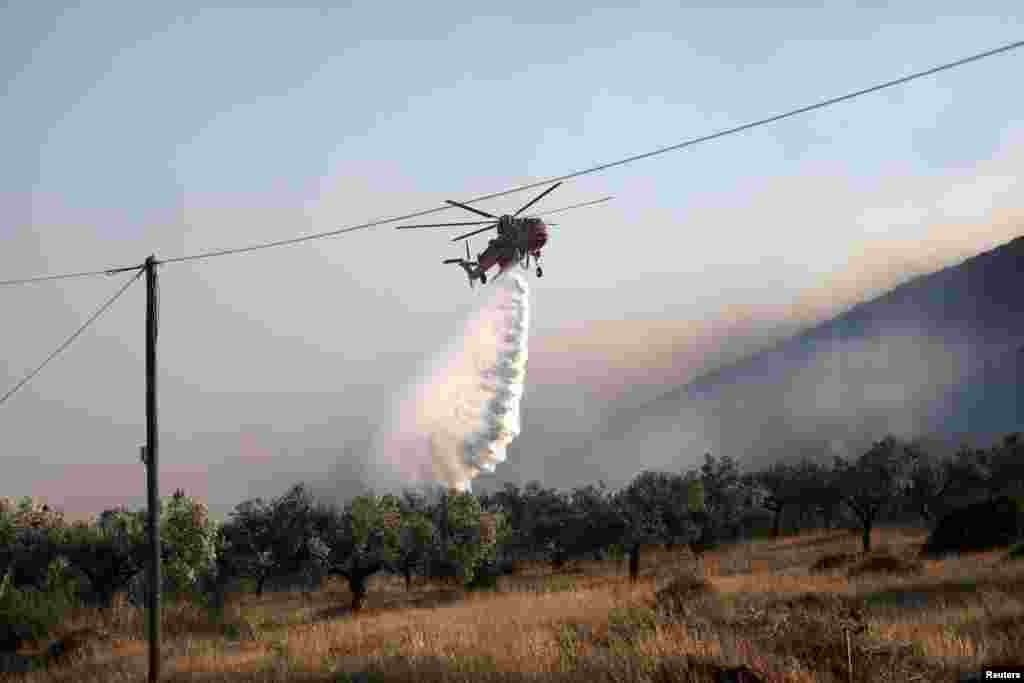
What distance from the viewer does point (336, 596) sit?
64.9 m

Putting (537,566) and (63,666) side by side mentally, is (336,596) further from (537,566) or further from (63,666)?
(63,666)

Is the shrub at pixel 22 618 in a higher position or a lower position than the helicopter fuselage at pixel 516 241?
lower

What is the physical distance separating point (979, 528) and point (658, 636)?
4150 cm

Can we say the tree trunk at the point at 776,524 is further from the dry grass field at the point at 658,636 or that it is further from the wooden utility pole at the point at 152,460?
the wooden utility pole at the point at 152,460

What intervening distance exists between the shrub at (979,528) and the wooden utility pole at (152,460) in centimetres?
4143

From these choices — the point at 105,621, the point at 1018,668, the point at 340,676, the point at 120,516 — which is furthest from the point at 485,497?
the point at 1018,668

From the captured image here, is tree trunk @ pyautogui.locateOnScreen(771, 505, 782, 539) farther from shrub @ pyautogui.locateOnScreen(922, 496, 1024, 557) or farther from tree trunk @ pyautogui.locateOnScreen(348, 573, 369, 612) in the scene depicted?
tree trunk @ pyautogui.locateOnScreen(348, 573, 369, 612)

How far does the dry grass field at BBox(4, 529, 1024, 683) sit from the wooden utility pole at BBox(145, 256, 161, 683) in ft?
4.28

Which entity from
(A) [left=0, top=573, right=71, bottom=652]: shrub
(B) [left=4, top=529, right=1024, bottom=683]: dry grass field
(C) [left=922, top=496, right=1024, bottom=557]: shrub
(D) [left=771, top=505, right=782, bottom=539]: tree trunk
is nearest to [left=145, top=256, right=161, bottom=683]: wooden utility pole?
(B) [left=4, top=529, right=1024, bottom=683]: dry grass field

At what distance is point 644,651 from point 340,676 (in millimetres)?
7373

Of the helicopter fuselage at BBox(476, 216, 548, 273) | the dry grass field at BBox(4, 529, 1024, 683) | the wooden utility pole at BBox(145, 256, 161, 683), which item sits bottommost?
the dry grass field at BBox(4, 529, 1024, 683)

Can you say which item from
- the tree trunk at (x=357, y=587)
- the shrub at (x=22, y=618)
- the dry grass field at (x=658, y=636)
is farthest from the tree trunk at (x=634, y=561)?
the shrub at (x=22, y=618)

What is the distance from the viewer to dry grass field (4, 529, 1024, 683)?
15625mm

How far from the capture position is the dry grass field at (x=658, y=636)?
15625 millimetres
